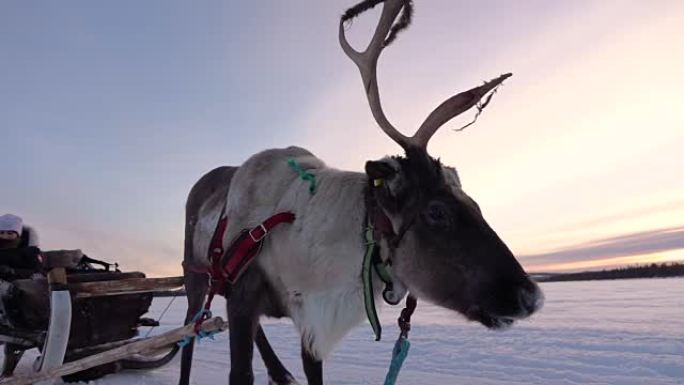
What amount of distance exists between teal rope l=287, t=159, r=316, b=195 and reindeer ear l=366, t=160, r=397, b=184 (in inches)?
24.9

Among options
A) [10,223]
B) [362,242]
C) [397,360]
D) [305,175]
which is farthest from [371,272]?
[10,223]

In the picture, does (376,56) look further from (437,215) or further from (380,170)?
(437,215)

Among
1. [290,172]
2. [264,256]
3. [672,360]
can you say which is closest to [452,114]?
[290,172]

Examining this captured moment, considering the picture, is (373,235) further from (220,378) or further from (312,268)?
(220,378)

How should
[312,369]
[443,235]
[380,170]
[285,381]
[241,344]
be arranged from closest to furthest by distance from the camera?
[443,235] → [380,170] → [241,344] → [312,369] → [285,381]

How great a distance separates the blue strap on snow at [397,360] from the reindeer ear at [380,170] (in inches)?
37.9

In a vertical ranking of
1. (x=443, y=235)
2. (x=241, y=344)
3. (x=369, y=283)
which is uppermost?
(x=443, y=235)

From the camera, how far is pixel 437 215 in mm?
2963

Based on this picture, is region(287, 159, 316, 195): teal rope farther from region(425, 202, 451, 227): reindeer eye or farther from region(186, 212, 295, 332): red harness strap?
region(425, 202, 451, 227): reindeer eye

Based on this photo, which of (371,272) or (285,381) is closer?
(371,272)

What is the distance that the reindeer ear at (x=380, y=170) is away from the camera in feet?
9.94

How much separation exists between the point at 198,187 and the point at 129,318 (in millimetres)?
1794

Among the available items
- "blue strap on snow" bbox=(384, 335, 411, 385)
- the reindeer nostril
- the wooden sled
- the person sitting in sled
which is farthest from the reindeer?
the person sitting in sled

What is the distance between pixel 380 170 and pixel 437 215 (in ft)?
1.38
